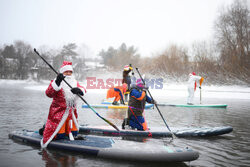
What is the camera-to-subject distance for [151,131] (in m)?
5.71

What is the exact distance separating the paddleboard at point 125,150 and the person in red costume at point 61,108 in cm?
19

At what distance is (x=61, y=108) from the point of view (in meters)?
4.44

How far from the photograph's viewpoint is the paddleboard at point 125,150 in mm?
3748

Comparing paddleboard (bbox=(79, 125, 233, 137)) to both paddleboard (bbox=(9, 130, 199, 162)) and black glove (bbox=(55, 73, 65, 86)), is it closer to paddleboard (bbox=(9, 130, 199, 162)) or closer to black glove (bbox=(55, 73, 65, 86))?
paddleboard (bbox=(9, 130, 199, 162))

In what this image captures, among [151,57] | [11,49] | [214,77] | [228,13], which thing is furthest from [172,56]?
[11,49]

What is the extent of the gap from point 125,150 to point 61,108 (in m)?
1.61

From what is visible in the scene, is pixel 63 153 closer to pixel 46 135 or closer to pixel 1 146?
pixel 46 135

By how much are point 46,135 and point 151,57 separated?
1243 inches

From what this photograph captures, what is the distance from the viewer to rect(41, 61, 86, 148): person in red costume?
432 centimetres

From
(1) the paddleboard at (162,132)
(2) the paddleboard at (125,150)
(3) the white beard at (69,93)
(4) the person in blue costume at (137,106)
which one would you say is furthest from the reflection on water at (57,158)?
(4) the person in blue costume at (137,106)

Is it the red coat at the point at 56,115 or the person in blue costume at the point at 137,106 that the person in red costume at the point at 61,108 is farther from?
the person in blue costume at the point at 137,106

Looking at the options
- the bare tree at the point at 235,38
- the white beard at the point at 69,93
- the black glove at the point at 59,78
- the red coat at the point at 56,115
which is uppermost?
the bare tree at the point at 235,38

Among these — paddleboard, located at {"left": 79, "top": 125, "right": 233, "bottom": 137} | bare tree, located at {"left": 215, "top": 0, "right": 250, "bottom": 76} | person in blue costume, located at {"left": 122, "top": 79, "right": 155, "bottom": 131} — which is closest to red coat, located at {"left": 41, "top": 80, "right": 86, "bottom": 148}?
paddleboard, located at {"left": 79, "top": 125, "right": 233, "bottom": 137}

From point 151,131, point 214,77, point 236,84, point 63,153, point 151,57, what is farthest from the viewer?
point 151,57
